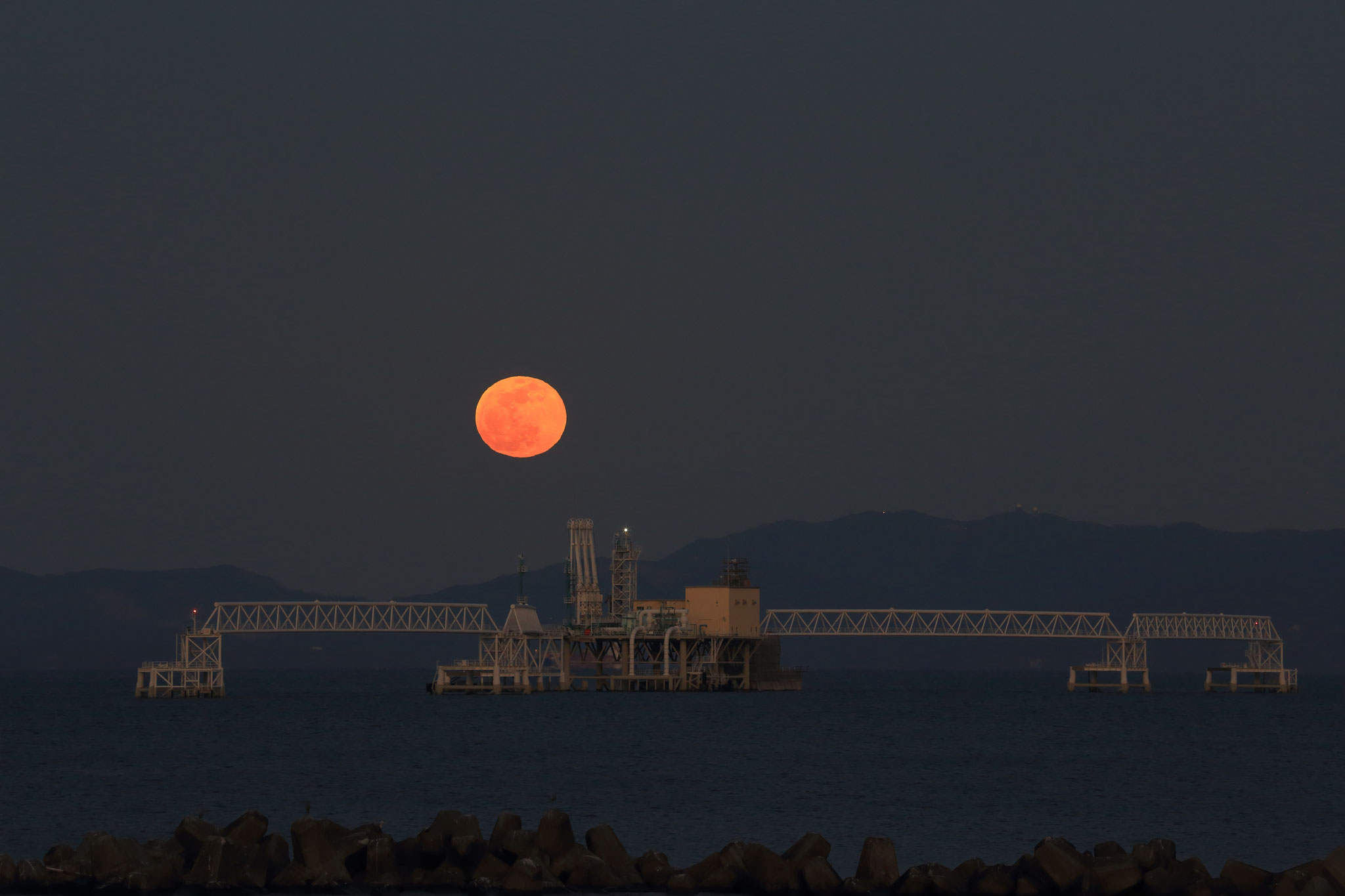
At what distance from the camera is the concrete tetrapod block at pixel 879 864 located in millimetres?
42281

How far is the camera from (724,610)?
589 ft

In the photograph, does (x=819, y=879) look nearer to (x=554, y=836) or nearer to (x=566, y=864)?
(x=566, y=864)

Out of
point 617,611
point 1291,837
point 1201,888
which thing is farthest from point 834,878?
point 617,611

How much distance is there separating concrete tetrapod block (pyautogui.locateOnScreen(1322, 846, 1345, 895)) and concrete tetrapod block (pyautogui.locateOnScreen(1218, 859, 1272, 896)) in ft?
4.21

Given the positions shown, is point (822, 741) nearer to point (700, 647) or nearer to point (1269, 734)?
point (1269, 734)

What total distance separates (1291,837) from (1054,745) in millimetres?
45505

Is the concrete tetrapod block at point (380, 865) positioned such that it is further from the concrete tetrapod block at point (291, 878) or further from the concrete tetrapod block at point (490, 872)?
the concrete tetrapod block at point (490, 872)

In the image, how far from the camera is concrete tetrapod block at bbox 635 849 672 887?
42625mm

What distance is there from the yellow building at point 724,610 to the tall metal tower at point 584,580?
29.9 ft

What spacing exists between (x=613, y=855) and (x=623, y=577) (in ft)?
456

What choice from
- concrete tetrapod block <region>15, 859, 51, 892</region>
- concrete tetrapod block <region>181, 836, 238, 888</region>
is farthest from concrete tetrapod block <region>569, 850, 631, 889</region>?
concrete tetrapod block <region>15, 859, 51, 892</region>

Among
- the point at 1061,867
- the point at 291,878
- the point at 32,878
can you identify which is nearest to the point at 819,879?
the point at 1061,867

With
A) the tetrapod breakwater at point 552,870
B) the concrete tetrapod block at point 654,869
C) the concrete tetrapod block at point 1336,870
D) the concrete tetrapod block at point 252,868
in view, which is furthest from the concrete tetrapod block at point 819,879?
the concrete tetrapod block at point 252,868

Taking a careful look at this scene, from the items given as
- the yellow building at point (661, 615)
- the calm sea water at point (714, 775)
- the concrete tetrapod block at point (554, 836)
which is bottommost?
the calm sea water at point (714, 775)
